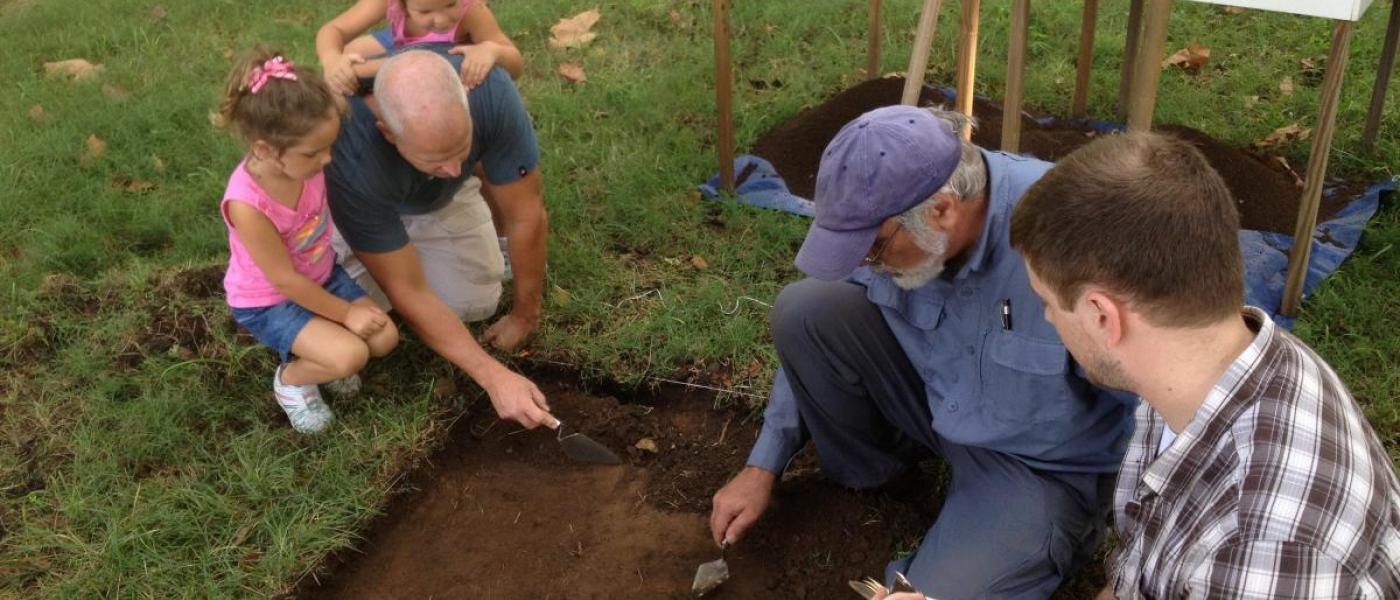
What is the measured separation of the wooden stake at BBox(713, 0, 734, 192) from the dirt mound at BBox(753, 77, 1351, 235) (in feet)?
0.85

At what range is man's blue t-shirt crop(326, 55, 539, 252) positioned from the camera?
3021 millimetres

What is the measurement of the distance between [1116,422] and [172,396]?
2.73 metres

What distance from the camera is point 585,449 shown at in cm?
312

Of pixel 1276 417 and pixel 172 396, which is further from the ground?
pixel 1276 417

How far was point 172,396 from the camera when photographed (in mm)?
3320

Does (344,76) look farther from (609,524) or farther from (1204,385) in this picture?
(1204,385)

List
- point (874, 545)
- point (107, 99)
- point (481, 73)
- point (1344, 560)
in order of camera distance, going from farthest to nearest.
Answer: point (107, 99) → point (481, 73) → point (874, 545) → point (1344, 560)

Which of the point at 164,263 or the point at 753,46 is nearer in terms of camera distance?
the point at 164,263

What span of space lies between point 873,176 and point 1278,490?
3.12ft

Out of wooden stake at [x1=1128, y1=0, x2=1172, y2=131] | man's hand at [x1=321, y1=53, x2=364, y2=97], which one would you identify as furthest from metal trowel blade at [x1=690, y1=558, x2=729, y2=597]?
man's hand at [x1=321, y1=53, x2=364, y2=97]

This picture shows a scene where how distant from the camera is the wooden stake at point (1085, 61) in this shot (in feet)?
13.5

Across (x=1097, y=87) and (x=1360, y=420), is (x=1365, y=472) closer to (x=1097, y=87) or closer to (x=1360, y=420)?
(x=1360, y=420)

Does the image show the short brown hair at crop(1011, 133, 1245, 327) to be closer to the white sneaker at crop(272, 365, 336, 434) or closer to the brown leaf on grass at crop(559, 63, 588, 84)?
the white sneaker at crop(272, 365, 336, 434)

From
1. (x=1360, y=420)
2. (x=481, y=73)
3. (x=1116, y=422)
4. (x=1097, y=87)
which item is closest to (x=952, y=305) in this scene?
(x=1116, y=422)
